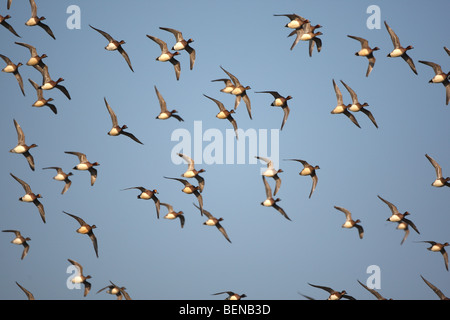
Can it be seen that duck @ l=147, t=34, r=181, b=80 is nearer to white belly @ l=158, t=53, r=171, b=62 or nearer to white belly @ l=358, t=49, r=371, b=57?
white belly @ l=158, t=53, r=171, b=62

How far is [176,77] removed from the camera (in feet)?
180

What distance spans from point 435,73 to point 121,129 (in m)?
21.7

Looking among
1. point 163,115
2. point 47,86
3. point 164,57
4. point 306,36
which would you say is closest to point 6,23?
point 47,86

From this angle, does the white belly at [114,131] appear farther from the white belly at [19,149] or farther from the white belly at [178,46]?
the white belly at [178,46]

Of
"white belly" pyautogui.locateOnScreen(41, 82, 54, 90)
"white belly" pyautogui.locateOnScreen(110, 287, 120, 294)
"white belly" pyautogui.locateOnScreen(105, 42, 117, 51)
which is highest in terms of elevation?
"white belly" pyautogui.locateOnScreen(105, 42, 117, 51)

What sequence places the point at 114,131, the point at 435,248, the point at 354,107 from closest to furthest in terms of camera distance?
the point at 114,131 < the point at 354,107 < the point at 435,248

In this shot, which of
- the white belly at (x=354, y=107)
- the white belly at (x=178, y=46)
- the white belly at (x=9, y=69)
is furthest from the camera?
the white belly at (x=9, y=69)

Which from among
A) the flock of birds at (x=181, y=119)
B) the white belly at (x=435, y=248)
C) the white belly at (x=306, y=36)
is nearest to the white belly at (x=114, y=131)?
the flock of birds at (x=181, y=119)

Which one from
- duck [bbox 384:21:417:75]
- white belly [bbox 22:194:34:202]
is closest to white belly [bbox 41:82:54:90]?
white belly [bbox 22:194:34:202]

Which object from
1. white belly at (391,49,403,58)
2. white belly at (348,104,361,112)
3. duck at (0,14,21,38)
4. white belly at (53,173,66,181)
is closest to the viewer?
duck at (0,14,21,38)

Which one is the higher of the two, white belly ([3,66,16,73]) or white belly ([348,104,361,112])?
white belly ([3,66,16,73])

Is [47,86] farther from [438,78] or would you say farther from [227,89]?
[438,78]
